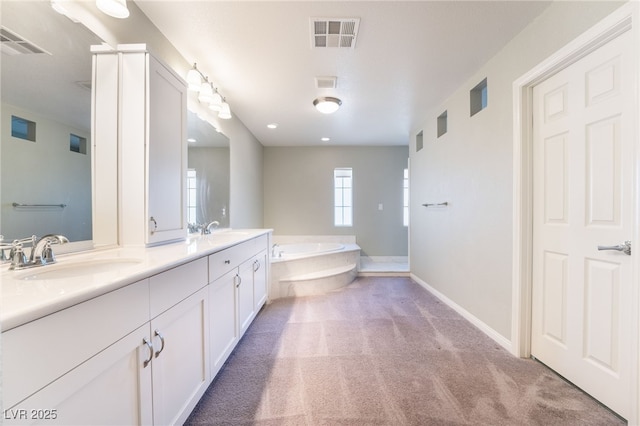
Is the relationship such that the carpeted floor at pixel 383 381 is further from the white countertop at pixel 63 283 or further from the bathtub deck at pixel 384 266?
the bathtub deck at pixel 384 266

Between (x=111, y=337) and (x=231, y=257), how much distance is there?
1005 mm

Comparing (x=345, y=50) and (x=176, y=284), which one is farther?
(x=345, y=50)

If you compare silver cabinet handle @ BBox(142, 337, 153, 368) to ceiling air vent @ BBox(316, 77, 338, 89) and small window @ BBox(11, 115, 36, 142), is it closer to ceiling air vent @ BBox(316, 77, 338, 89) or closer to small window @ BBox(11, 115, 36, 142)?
small window @ BBox(11, 115, 36, 142)

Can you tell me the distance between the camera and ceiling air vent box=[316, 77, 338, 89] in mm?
2439

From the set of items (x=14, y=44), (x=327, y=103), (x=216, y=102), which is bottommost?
(x=14, y=44)

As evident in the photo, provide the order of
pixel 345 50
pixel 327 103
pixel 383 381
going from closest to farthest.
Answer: pixel 383 381, pixel 345 50, pixel 327 103

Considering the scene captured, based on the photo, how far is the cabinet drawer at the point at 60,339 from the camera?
1.82ft

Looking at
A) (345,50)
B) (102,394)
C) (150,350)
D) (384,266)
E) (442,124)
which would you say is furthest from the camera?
(384,266)

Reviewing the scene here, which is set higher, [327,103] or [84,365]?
[327,103]

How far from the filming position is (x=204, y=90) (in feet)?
7.10

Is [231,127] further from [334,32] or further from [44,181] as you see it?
[44,181]

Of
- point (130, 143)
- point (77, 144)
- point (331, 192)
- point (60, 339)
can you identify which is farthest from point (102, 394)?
point (331, 192)

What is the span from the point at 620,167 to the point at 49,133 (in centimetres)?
262

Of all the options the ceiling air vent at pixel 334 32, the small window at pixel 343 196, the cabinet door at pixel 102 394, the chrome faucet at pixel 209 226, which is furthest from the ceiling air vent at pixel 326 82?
the small window at pixel 343 196
